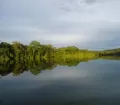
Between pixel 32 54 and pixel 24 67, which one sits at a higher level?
pixel 32 54

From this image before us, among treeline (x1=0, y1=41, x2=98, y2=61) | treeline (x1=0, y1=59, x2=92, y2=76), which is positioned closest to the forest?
treeline (x1=0, y1=41, x2=98, y2=61)

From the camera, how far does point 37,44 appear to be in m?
66.5

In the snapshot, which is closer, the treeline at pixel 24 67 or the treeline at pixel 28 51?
the treeline at pixel 24 67

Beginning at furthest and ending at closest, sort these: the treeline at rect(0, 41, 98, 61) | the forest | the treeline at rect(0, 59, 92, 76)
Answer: the treeline at rect(0, 41, 98, 61) < the forest < the treeline at rect(0, 59, 92, 76)

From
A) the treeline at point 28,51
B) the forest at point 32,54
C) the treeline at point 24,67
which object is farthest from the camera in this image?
the treeline at point 28,51

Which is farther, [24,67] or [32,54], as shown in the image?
[32,54]

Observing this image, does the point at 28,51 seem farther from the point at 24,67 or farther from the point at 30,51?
the point at 24,67

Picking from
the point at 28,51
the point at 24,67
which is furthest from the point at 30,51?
the point at 24,67

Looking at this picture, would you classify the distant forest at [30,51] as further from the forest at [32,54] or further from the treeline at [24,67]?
the treeline at [24,67]

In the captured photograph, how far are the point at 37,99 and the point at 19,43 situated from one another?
160 feet

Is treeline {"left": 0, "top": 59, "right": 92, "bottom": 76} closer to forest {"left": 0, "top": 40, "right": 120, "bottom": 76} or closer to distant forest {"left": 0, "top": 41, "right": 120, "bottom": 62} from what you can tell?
forest {"left": 0, "top": 40, "right": 120, "bottom": 76}

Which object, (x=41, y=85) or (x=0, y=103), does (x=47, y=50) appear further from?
(x=0, y=103)

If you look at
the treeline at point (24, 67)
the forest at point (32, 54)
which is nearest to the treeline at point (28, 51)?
the forest at point (32, 54)

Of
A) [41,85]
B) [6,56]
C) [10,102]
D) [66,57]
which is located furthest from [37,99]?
[66,57]
